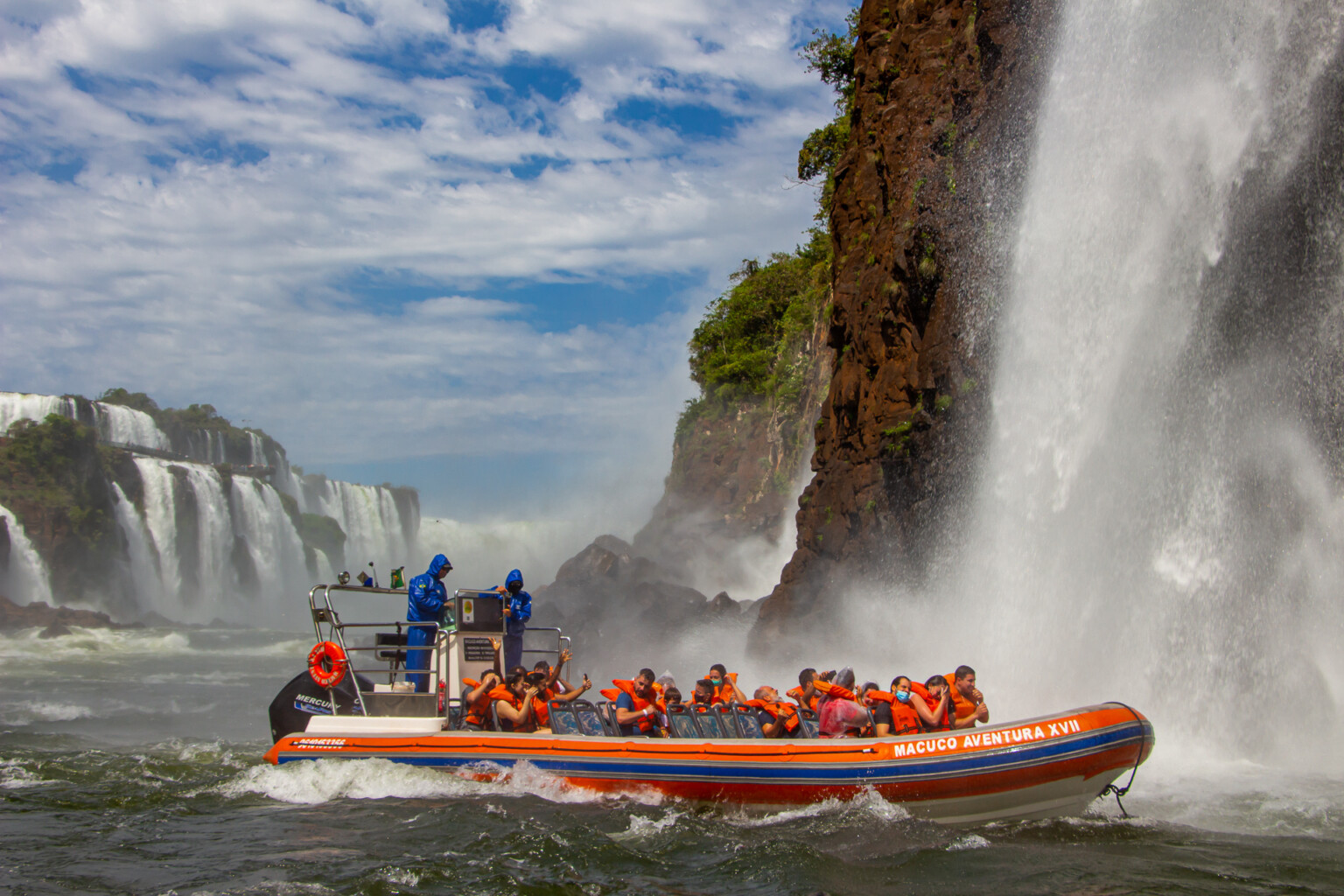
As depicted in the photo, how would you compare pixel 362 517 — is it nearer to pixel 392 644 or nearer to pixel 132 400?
pixel 132 400

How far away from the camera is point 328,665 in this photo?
41.2 ft

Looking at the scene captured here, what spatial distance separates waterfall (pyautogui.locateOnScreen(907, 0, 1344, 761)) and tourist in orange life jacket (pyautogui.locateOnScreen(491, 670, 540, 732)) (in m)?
7.85

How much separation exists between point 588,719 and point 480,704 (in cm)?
148

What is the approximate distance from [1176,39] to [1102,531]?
796 cm

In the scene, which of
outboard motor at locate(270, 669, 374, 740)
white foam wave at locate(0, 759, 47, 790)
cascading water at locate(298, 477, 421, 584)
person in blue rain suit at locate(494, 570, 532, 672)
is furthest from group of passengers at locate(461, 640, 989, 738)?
cascading water at locate(298, 477, 421, 584)

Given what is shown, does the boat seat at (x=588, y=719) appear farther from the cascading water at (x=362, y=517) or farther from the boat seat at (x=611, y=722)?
the cascading water at (x=362, y=517)

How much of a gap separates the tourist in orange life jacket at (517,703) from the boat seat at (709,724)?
2024 millimetres

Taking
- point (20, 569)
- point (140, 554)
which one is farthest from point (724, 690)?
point (140, 554)

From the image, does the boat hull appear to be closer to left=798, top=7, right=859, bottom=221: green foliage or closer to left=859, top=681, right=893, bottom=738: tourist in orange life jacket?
left=859, top=681, right=893, bottom=738: tourist in orange life jacket

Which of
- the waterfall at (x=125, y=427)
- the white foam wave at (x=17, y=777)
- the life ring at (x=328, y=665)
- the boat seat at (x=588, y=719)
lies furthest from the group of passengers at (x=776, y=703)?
the waterfall at (x=125, y=427)

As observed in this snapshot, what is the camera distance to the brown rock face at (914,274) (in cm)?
1989

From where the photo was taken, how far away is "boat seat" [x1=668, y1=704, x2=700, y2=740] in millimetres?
11500

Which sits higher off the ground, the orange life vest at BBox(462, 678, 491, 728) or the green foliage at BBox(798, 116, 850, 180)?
the green foliage at BBox(798, 116, 850, 180)

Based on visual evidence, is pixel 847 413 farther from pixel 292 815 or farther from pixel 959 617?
pixel 292 815
